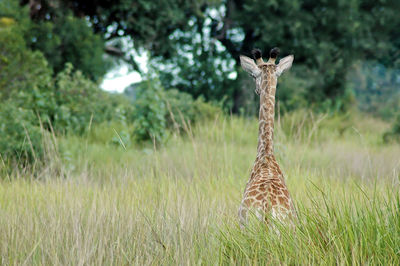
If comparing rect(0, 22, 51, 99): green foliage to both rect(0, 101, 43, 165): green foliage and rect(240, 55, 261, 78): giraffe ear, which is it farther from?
rect(240, 55, 261, 78): giraffe ear

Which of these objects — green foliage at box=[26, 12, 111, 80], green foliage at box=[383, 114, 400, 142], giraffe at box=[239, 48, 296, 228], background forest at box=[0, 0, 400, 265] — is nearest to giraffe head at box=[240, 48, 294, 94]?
giraffe at box=[239, 48, 296, 228]

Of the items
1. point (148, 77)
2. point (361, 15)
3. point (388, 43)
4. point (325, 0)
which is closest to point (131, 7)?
point (148, 77)

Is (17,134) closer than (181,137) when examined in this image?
Yes

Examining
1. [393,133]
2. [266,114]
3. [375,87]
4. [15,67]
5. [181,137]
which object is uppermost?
[15,67]

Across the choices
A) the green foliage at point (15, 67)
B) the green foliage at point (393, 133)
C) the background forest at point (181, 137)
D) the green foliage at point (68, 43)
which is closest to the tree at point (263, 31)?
the background forest at point (181, 137)

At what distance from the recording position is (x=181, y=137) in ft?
33.7

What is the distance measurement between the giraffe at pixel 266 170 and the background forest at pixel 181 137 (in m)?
0.12

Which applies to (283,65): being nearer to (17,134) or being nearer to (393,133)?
(17,134)

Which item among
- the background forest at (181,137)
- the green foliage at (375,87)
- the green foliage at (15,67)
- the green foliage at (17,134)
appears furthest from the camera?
the green foliage at (375,87)

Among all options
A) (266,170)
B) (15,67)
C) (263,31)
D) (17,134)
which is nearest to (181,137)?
(15,67)

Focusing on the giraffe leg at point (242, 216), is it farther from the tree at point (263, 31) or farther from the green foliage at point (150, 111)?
the tree at point (263, 31)

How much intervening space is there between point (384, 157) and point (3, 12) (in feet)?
31.3

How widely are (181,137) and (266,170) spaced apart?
24.8ft

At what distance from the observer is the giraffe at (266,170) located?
253cm
